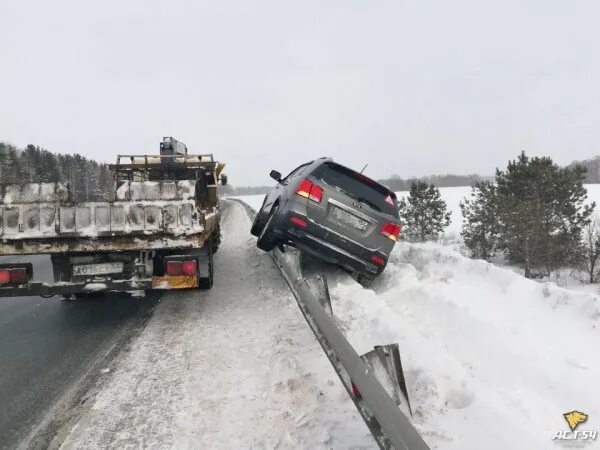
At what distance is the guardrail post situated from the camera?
2270 millimetres

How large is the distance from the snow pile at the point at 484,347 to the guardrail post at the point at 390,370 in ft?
1.26

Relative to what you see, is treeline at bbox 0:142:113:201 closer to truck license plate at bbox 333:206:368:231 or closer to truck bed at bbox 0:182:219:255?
truck bed at bbox 0:182:219:255

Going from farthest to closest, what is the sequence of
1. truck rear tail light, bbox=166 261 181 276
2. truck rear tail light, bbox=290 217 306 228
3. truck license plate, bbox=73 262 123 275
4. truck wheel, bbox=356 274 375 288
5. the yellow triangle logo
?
truck wheel, bbox=356 274 375 288
truck rear tail light, bbox=290 217 306 228
truck rear tail light, bbox=166 261 181 276
truck license plate, bbox=73 262 123 275
the yellow triangle logo

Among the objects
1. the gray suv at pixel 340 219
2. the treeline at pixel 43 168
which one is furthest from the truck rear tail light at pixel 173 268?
the treeline at pixel 43 168

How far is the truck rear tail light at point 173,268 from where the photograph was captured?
5.20 metres

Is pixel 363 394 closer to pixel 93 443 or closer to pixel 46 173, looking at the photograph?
pixel 93 443

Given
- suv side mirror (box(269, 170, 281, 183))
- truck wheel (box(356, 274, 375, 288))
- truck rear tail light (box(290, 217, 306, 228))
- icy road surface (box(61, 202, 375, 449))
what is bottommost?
icy road surface (box(61, 202, 375, 449))

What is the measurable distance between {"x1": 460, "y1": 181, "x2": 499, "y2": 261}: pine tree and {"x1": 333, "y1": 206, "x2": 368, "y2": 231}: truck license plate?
1216cm

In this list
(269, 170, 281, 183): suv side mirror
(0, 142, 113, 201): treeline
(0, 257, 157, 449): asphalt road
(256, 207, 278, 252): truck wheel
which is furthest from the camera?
(0, 142, 113, 201): treeline

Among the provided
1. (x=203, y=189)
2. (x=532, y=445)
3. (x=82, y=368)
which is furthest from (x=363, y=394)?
(x=203, y=189)

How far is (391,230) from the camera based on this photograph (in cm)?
598

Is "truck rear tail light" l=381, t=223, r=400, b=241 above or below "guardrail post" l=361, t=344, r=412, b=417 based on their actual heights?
above

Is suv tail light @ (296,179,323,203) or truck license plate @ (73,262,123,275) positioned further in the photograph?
suv tail light @ (296,179,323,203)

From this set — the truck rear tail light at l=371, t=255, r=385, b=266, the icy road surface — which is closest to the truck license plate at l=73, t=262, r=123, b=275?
the icy road surface
